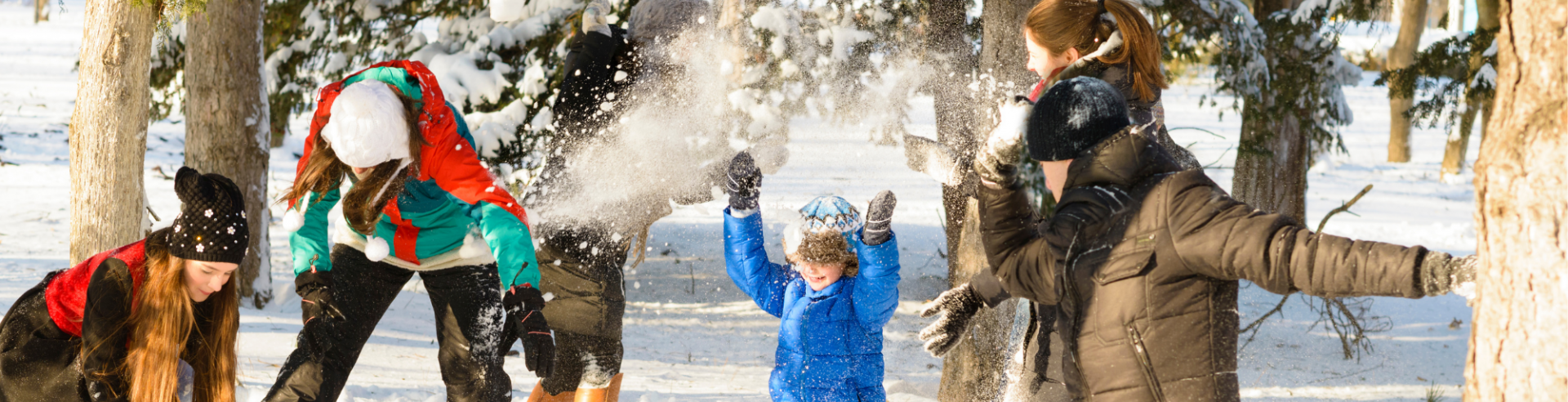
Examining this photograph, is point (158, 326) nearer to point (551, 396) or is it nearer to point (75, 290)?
point (75, 290)

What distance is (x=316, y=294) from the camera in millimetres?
2863

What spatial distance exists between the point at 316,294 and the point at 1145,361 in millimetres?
2317

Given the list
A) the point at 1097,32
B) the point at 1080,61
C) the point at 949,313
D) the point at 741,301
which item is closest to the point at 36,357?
the point at 949,313

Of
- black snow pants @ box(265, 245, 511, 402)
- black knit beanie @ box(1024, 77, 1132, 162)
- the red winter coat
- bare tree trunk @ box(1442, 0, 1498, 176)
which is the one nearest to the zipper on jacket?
black knit beanie @ box(1024, 77, 1132, 162)

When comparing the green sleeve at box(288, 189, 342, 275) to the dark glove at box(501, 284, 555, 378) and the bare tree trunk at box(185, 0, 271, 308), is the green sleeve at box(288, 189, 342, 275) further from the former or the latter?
the bare tree trunk at box(185, 0, 271, 308)

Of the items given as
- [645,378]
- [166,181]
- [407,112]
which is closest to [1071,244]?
[407,112]

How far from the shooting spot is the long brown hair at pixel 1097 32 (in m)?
2.56

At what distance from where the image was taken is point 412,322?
5.88 metres

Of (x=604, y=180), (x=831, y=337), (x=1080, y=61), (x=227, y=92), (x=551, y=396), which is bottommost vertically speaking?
(x=551, y=396)

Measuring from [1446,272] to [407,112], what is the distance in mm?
2472

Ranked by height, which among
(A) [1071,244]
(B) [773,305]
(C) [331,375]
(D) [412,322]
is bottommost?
(D) [412,322]

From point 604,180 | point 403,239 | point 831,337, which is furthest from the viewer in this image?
point 604,180

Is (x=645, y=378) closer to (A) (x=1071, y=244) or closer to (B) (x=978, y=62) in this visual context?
(B) (x=978, y=62)

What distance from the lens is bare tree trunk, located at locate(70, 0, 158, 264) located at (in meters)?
3.59
